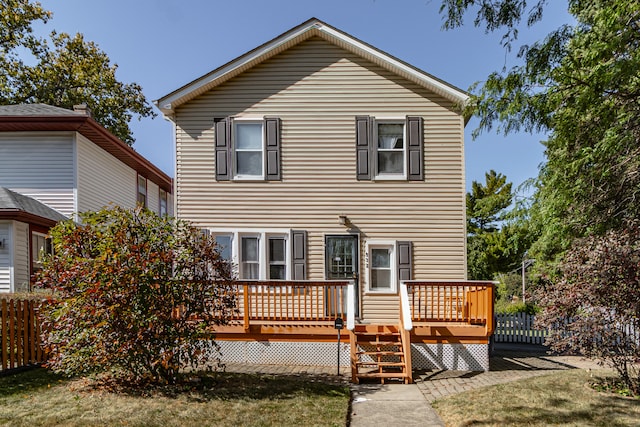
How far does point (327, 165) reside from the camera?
10891mm

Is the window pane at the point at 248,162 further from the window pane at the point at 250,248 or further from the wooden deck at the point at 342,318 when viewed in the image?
the wooden deck at the point at 342,318

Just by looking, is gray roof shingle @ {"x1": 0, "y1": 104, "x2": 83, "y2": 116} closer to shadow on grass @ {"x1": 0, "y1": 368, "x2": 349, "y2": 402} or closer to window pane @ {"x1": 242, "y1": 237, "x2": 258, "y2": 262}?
window pane @ {"x1": 242, "y1": 237, "x2": 258, "y2": 262}

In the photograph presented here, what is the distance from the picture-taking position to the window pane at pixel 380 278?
10703 millimetres

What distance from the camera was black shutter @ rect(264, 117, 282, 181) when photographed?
10844mm

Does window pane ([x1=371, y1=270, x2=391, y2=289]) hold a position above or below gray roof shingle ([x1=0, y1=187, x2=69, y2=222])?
below

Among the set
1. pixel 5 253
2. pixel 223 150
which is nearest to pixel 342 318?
pixel 223 150

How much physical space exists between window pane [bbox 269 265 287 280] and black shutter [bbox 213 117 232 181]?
2468 millimetres

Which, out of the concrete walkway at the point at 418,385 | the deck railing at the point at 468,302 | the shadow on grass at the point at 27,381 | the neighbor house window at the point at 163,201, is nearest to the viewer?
the concrete walkway at the point at 418,385

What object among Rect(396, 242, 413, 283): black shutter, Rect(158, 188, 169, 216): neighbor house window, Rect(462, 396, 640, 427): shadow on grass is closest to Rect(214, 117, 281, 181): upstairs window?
Rect(396, 242, 413, 283): black shutter

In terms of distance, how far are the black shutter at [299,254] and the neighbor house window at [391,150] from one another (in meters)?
2.47

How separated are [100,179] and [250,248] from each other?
8.56 metres

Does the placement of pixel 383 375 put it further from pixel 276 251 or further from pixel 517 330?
pixel 517 330

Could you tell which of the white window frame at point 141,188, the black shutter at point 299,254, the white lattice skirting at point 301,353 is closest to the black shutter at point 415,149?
the black shutter at point 299,254

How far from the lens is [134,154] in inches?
701
